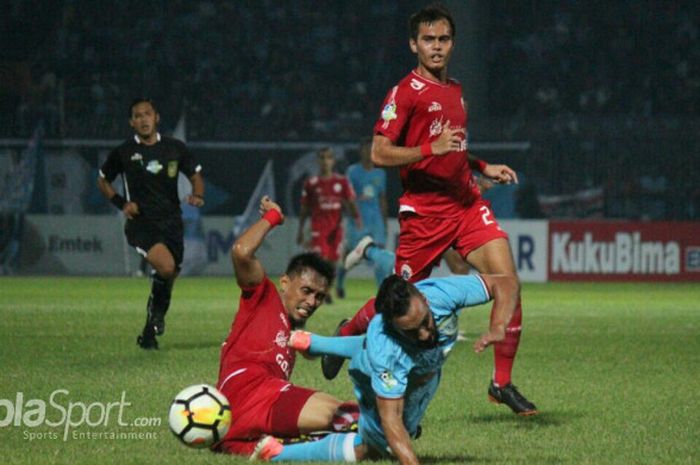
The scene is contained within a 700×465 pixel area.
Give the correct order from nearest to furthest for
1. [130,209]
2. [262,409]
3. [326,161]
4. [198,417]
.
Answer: [198,417] < [262,409] < [130,209] < [326,161]

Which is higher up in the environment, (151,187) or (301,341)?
(301,341)

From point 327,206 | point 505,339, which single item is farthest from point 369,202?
point 505,339

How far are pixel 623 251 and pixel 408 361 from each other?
19.0 metres

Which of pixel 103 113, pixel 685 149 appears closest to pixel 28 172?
pixel 103 113

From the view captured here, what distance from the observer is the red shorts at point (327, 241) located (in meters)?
20.0

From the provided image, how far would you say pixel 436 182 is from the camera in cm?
822

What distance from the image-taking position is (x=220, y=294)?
1995 centimetres

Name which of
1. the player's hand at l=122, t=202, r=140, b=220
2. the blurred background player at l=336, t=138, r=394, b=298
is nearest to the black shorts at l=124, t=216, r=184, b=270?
the player's hand at l=122, t=202, r=140, b=220

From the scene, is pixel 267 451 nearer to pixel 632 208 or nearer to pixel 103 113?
pixel 632 208

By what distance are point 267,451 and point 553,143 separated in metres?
19.6

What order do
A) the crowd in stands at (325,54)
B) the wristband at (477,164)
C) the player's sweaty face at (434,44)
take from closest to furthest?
the player's sweaty face at (434,44)
the wristband at (477,164)
the crowd in stands at (325,54)

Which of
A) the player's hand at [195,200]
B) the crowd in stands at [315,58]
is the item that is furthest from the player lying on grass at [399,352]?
the crowd in stands at [315,58]

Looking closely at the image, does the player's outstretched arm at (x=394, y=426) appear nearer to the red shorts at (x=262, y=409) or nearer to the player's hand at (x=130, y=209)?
the red shorts at (x=262, y=409)

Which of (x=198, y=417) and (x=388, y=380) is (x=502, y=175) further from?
(x=198, y=417)
